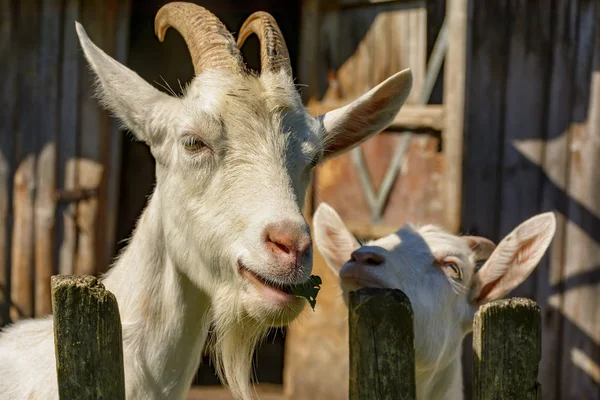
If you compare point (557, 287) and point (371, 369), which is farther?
point (557, 287)

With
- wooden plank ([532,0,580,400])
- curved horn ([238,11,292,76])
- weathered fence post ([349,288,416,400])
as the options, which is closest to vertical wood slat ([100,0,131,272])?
wooden plank ([532,0,580,400])

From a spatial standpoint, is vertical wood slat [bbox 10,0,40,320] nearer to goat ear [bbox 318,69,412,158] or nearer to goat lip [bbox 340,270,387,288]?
goat ear [bbox 318,69,412,158]

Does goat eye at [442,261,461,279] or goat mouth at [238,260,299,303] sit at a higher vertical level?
goat mouth at [238,260,299,303]

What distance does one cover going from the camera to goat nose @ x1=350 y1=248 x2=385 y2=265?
303 centimetres

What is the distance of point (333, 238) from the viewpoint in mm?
3623

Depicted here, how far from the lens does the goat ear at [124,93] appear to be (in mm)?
2900

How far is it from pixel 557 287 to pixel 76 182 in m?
3.80

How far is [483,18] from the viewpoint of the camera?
237 inches

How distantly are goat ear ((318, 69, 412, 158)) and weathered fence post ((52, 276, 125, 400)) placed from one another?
1.24 m

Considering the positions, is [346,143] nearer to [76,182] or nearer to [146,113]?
[146,113]

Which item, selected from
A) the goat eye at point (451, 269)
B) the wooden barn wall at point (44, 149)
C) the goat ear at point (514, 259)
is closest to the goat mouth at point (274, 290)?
the goat eye at point (451, 269)

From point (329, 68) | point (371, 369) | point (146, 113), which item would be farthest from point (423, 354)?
point (329, 68)

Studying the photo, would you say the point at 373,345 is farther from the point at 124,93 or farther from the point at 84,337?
the point at 124,93

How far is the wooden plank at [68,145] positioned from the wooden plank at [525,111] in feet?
10.9
